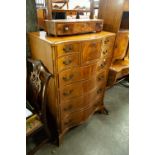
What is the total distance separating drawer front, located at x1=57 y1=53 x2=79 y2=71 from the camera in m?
1.23

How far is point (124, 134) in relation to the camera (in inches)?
75.5

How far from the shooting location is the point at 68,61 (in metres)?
1.29

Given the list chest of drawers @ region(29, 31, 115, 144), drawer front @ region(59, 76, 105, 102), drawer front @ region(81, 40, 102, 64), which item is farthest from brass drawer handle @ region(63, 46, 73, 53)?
drawer front @ region(59, 76, 105, 102)

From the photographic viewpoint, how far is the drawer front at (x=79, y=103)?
152cm

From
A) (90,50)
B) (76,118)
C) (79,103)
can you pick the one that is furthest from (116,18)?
(76,118)

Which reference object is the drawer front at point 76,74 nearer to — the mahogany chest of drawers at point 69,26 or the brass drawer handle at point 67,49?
the brass drawer handle at point 67,49

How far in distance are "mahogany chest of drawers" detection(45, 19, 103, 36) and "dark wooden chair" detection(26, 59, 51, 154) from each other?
0.34 m

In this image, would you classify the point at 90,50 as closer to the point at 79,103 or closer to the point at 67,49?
the point at 67,49

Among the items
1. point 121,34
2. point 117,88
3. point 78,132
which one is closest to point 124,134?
point 78,132

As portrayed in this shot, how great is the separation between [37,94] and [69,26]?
0.77 m

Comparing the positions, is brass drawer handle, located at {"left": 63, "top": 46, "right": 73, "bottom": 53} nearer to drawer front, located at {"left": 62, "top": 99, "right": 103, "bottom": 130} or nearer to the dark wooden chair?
the dark wooden chair

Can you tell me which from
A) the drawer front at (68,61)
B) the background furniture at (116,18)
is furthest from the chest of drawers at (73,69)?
the background furniture at (116,18)
